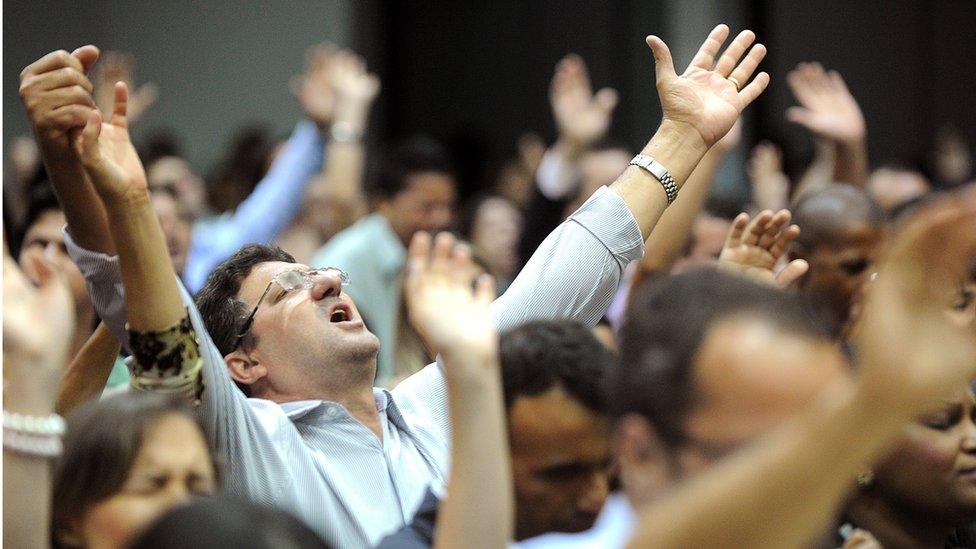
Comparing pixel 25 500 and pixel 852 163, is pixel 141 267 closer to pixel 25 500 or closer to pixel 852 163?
pixel 25 500

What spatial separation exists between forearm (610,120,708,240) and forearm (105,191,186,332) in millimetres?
978

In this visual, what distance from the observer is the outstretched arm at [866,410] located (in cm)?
124

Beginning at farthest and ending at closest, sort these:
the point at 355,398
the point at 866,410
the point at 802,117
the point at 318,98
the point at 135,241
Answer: the point at 318,98
the point at 802,117
the point at 355,398
the point at 135,241
the point at 866,410

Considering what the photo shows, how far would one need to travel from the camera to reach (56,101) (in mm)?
2076

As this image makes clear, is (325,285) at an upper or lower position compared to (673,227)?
upper

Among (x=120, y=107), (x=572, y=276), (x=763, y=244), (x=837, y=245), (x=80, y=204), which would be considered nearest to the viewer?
(x=80, y=204)

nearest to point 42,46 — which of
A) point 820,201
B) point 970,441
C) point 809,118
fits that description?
point 809,118

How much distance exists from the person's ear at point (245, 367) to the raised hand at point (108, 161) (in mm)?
568

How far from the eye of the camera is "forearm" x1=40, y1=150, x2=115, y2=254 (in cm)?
212

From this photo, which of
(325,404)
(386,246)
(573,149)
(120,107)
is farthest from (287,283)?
(573,149)

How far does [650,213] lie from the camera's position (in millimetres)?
2648

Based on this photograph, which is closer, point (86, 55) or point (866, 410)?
point (866, 410)

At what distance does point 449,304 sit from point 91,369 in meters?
1.06

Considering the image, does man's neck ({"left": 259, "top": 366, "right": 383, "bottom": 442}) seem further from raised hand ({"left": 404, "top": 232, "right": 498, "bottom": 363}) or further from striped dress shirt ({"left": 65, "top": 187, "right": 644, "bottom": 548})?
raised hand ({"left": 404, "top": 232, "right": 498, "bottom": 363})
